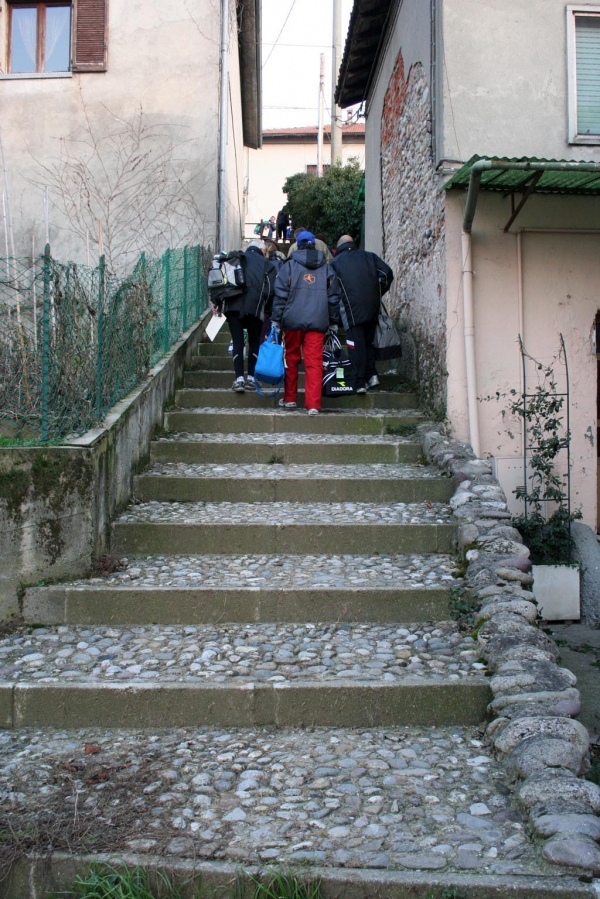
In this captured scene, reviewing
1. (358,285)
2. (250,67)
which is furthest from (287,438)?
(250,67)

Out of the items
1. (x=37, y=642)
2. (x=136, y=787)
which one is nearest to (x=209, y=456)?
(x=37, y=642)

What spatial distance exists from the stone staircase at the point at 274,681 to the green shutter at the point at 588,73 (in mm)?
3517

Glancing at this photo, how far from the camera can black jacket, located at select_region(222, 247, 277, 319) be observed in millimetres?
7707

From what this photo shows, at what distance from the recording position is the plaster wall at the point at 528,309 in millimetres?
6969

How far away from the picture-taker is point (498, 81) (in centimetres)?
693

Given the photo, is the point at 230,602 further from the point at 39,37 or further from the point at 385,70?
the point at 39,37

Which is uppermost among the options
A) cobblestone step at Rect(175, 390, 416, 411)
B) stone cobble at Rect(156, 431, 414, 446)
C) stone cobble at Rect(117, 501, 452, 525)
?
cobblestone step at Rect(175, 390, 416, 411)

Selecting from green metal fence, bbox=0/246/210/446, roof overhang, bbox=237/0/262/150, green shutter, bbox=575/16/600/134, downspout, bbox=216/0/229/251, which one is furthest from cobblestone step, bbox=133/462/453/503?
roof overhang, bbox=237/0/262/150

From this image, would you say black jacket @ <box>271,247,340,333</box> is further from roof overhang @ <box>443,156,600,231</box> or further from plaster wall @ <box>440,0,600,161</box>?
plaster wall @ <box>440,0,600,161</box>

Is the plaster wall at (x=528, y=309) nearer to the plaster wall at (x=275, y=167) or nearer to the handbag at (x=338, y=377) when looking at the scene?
the handbag at (x=338, y=377)

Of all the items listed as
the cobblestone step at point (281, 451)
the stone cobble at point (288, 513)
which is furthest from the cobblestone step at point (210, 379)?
the stone cobble at point (288, 513)

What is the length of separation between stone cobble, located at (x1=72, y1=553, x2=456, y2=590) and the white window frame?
4140 millimetres

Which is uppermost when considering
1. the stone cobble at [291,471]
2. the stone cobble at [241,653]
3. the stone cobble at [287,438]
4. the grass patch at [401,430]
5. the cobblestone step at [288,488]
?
the grass patch at [401,430]

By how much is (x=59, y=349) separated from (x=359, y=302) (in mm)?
3519
